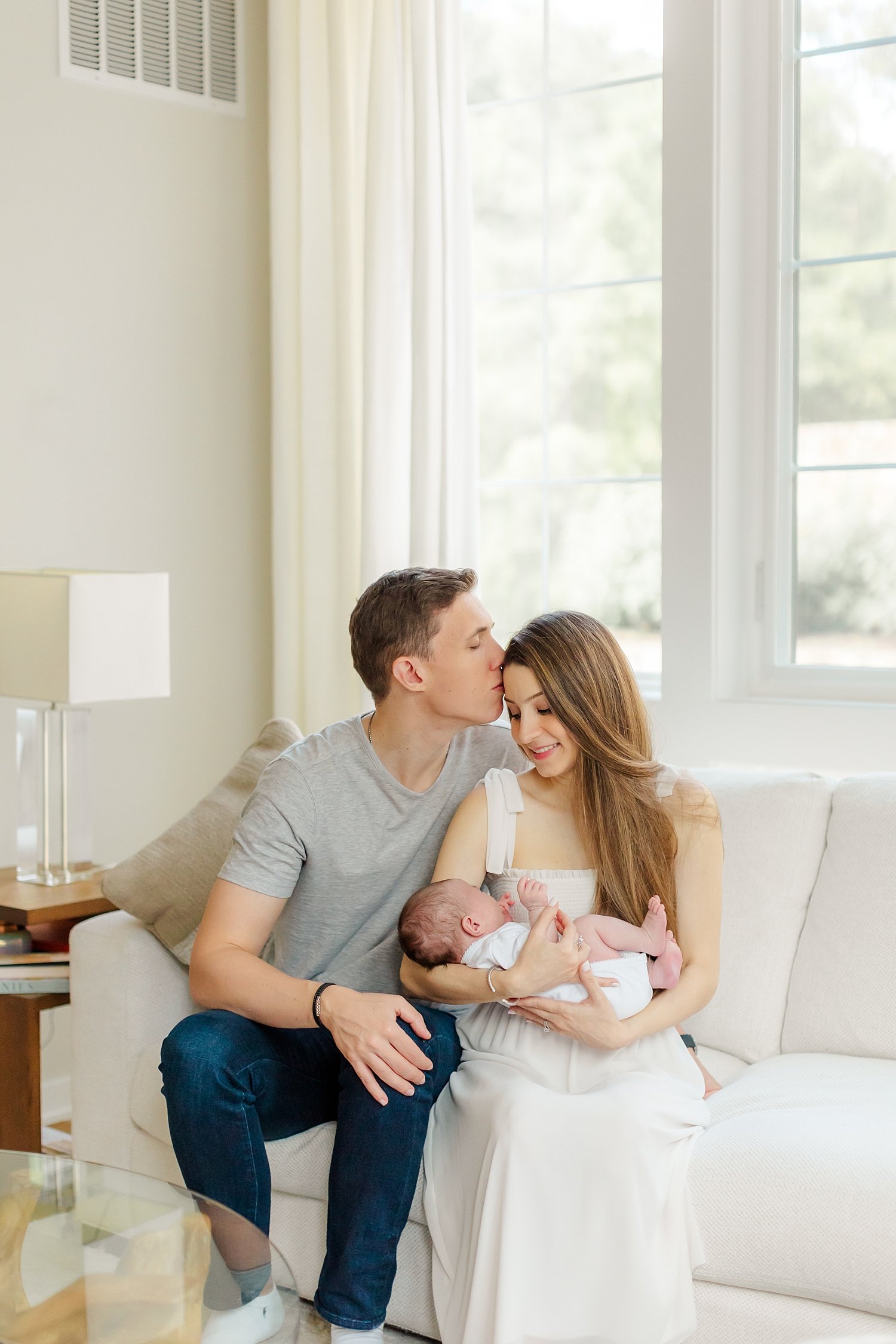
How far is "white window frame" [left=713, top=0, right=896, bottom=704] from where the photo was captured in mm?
2895

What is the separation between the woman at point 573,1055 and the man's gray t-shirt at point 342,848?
0.08 m

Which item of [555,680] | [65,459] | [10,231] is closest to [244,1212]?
[555,680]

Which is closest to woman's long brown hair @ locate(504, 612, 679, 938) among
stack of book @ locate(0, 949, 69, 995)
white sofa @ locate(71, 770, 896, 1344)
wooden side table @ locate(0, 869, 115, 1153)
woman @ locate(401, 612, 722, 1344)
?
woman @ locate(401, 612, 722, 1344)

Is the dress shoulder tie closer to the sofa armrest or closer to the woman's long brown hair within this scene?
the woman's long brown hair

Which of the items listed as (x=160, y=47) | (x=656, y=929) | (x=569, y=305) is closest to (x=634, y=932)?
(x=656, y=929)

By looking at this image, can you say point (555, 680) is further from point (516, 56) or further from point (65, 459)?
point (516, 56)

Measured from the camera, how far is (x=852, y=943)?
2188mm

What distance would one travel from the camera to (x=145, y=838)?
341cm

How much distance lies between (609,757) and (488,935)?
1.02 feet

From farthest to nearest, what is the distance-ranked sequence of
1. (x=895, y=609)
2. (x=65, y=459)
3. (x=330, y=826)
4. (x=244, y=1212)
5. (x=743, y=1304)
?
(x=65, y=459), (x=895, y=609), (x=330, y=826), (x=244, y=1212), (x=743, y=1304)

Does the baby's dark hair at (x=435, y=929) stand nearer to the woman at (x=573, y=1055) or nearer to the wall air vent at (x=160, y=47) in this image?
the woman at (x=573, y=1055)

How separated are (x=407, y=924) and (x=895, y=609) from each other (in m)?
1.44

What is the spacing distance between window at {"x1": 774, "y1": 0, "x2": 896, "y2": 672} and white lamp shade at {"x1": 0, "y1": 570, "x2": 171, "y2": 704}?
1.38 meters

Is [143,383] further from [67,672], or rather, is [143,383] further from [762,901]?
[762,901]
